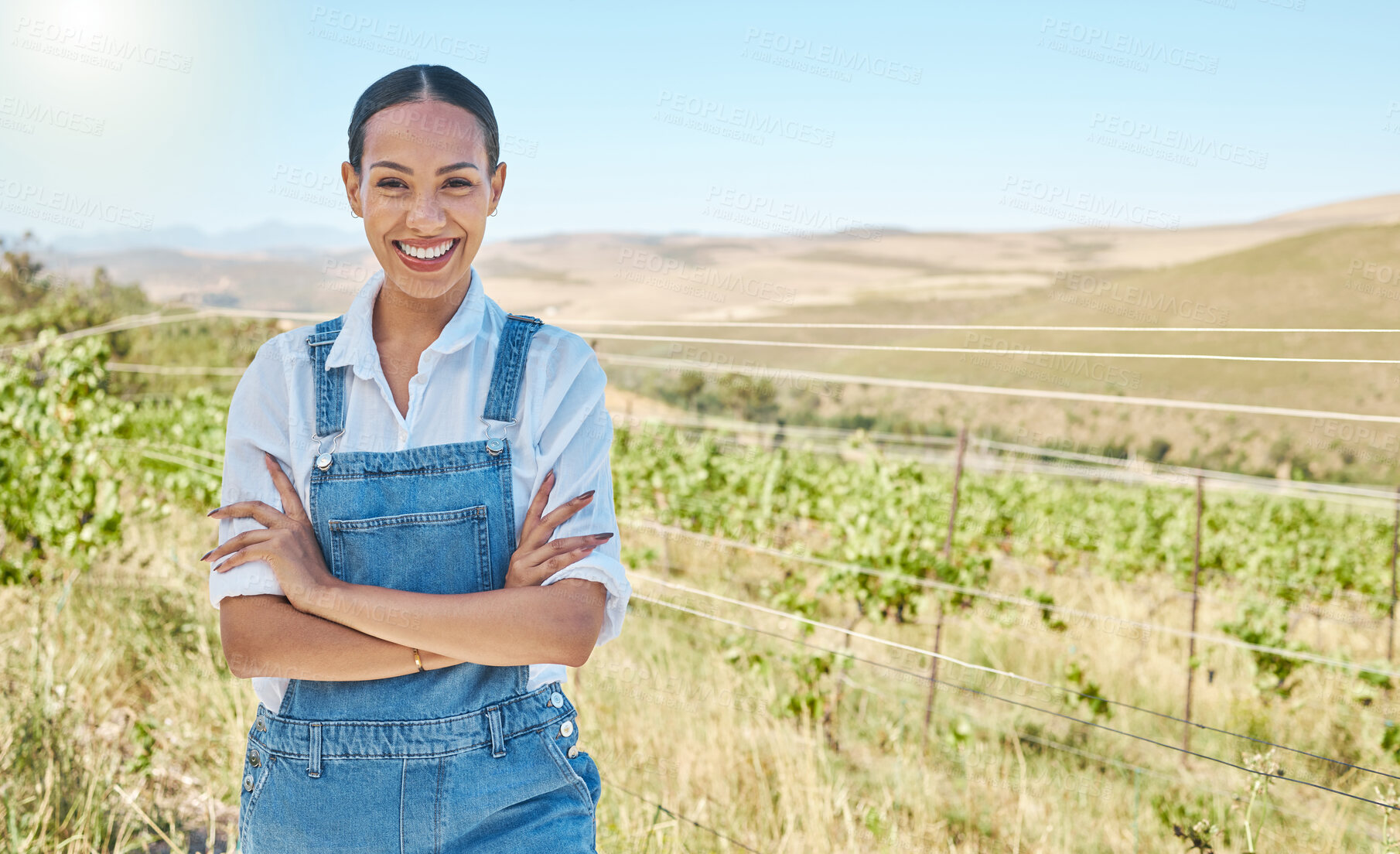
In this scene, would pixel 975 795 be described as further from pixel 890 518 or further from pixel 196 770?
pixel 196 770

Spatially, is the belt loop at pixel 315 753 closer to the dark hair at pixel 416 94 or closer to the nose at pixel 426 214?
the nose at pixel 426 214

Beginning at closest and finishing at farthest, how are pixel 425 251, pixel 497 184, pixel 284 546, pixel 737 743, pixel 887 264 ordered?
pixel 284 546 < pixel 425 251 < pixel 497 184 < pixel 737 743 < pixel 887 264

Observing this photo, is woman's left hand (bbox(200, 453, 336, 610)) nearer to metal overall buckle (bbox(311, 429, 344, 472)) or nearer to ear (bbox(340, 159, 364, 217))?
metal overall buckle (bbox(311, 429, 344, 472))

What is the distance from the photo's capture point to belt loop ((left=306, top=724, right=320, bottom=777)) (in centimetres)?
124

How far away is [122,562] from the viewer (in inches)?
179

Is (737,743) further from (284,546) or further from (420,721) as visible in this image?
(284,546)

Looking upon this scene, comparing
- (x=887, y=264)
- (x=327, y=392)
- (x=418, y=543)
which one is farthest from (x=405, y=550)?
(x=887, y=264)

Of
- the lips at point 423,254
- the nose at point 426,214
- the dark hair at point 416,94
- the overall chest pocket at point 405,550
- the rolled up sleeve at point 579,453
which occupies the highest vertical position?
the dark hair at point 416,94

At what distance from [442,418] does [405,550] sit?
0.20 metres

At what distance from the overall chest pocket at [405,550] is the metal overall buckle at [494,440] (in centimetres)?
8

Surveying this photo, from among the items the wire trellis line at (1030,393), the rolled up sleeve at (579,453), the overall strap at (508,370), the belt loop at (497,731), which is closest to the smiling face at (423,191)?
the overall strap at (508,370)

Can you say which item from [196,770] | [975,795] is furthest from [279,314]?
[975,795]

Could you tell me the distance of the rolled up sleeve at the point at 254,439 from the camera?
1.29m

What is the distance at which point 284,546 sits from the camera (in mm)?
1231
